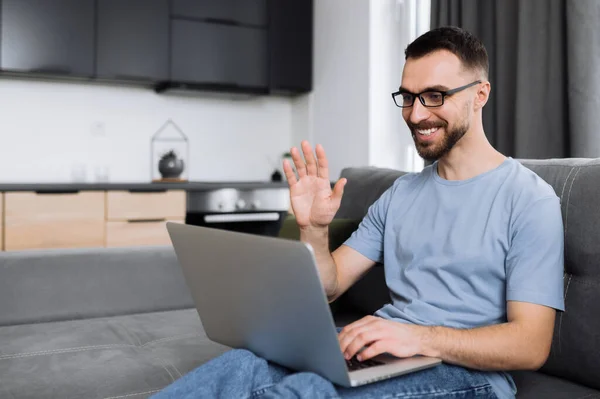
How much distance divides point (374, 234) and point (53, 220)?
2500 millimetres

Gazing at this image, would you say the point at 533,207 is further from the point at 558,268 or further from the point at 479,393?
the point at 479,393

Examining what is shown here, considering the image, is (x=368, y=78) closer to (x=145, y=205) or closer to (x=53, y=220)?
(x=145, y=205)

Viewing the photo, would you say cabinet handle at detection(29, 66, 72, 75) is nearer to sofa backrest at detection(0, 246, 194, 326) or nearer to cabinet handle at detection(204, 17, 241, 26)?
cabinet handle at detection(204, 17, 241, 26)

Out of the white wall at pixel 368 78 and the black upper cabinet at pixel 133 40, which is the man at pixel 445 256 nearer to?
the white wall at pixel 368 78

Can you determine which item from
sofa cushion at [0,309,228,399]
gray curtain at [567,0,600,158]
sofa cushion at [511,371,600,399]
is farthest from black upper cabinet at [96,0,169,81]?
sofa cushion at [511,371,600,399]

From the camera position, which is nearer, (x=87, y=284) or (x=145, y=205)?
(x=87, y=284)

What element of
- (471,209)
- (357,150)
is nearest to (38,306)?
(471,209)

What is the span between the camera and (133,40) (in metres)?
3.95

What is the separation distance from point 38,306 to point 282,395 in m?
1.22

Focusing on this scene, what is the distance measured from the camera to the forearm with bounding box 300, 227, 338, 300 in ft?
4.49

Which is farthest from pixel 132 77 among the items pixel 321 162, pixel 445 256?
pixel 445 256

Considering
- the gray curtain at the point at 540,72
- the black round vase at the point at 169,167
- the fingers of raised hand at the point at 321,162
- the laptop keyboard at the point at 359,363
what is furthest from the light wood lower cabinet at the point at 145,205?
the laptop keyboard at the point at 359,363

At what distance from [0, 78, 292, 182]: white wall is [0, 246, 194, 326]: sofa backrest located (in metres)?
2.24

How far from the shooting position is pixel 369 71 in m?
3.95
